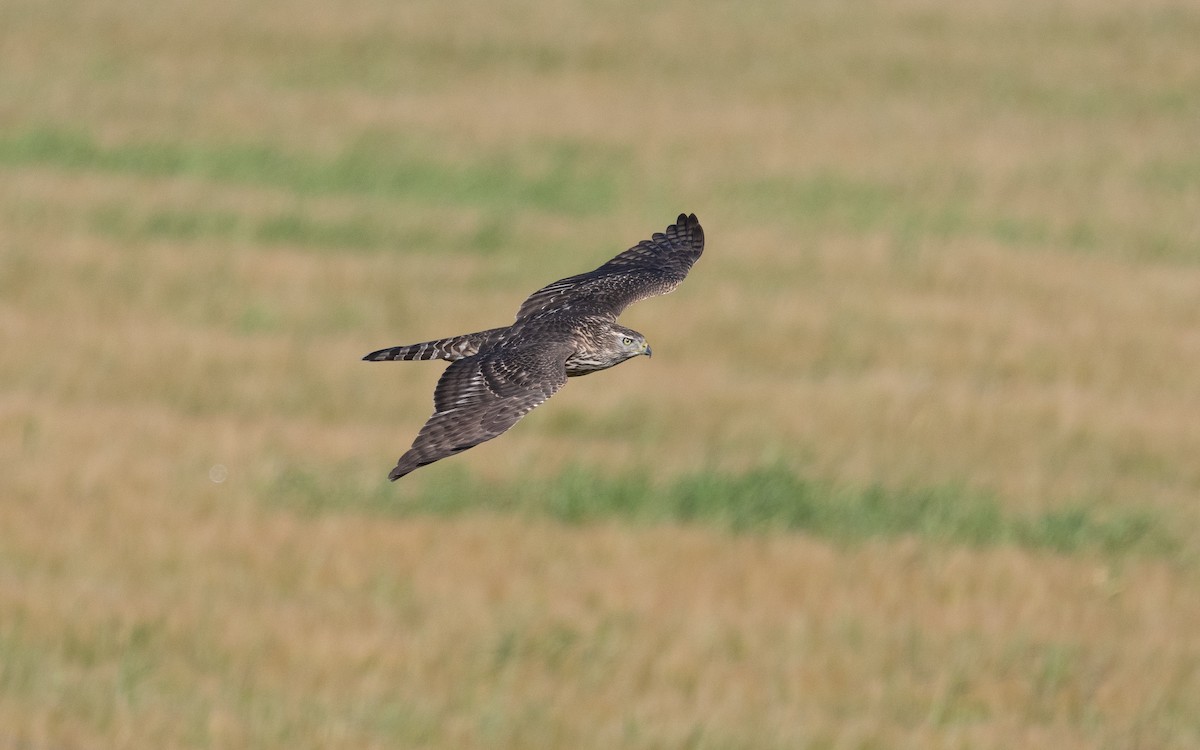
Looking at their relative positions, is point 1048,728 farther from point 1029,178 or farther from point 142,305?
point 1029,178

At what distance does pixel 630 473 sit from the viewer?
12.8 meters

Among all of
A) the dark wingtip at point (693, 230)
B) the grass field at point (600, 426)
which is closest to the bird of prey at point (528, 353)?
the dark wingtip at point (693, 230)

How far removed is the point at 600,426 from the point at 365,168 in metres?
12.9

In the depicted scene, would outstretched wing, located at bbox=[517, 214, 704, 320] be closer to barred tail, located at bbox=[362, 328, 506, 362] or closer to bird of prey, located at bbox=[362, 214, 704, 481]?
bird of prey, located at bbox=[362, 214, 704, 481]

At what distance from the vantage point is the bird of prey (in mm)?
5613

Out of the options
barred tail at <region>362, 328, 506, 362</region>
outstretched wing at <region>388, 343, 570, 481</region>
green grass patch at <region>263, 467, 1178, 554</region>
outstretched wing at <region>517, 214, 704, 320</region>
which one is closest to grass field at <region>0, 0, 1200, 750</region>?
green grass patch at <region>263, 467, 1178, 554</region>

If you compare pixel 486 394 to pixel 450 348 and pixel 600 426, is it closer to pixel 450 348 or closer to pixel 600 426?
pixel 450 348

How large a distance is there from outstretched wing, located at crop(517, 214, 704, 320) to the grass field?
1920 mm

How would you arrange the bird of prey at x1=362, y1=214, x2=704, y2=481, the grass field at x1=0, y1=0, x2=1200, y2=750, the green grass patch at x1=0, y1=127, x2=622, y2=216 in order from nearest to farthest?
the bird of prey at x1=362, y1=214, x2=704, y2=481, the grass field at x1=0, y1=0, x2=1200, y2=750, the green grass patch at x1=0, y1=127, x2=622, y2=216

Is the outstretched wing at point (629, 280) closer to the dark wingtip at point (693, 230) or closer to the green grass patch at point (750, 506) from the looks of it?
the dark wingtip at point (693, 230)

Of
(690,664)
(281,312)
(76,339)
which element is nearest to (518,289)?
(281,312)

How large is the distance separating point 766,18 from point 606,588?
30.1 meters

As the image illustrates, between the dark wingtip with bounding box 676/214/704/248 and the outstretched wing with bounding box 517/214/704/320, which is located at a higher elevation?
the dark wingtip with bounding box 676/214/704/248

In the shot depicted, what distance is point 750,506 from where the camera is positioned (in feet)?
41.4
